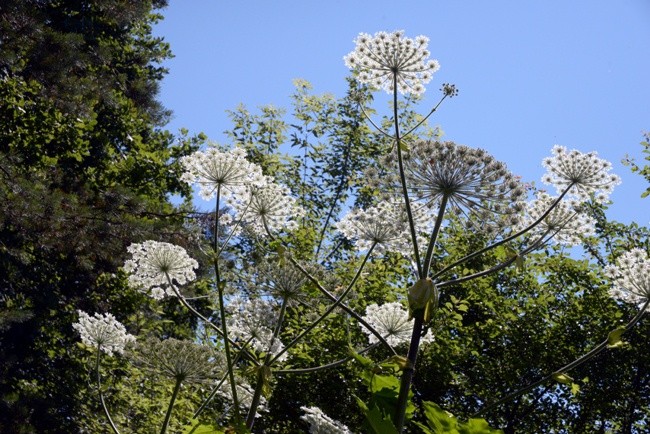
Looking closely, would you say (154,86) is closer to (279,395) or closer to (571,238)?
(279,395)

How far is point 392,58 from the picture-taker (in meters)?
3.90

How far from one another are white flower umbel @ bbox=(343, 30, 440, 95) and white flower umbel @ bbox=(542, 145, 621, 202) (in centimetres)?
72

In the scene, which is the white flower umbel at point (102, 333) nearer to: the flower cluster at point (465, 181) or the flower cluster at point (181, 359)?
the flower cluster at point (181, 359)

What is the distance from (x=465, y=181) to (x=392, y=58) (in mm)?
794

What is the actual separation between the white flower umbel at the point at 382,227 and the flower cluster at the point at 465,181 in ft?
0.59

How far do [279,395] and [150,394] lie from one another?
249 centimetres

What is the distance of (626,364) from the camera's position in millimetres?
9961

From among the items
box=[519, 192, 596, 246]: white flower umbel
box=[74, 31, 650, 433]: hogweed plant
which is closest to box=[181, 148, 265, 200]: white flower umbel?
box=[74, 31, 650, 433]: hogweed plant

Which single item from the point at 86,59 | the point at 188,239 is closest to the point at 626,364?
the point at 188,239

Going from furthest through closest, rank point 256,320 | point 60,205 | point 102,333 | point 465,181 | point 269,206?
point 60,205 < point 102,333 < point 256,320 < point 269,206 < point 465,181

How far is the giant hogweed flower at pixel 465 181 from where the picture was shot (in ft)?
11.3

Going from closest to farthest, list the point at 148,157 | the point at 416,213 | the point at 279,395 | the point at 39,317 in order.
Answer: the point at 416,213 < the point at 279,395 < the point at 39,317 < the point at 148,157

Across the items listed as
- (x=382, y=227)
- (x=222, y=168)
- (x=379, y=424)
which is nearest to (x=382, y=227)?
(x=382, y=227)

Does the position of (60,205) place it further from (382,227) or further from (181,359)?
(382,227)
